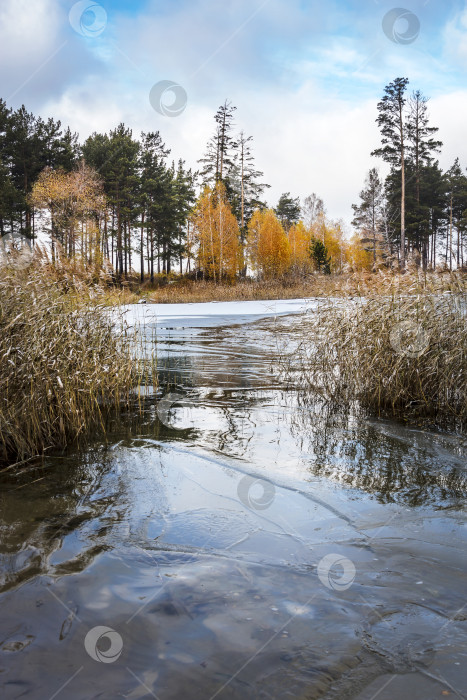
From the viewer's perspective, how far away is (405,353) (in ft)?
17.7

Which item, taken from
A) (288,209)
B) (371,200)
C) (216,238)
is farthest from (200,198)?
(288,209)

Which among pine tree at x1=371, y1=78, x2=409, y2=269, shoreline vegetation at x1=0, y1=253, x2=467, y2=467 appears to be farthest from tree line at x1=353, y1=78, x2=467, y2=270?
shoreline vegetation at x1=0, y1=253, x2=467, y2=467

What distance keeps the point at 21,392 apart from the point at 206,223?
38.5 metres

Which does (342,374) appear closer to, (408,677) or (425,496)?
(425,496)

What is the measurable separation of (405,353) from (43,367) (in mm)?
3752

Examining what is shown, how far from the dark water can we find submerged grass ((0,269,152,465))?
1.09ft

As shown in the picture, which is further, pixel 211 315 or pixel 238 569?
pixel 211 315

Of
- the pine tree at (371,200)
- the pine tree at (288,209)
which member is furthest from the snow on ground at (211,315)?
the pine tree at (288,209)

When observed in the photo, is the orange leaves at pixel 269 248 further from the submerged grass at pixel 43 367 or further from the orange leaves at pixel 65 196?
the submerged grass at pixel 43 367

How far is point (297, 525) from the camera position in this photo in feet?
10.4

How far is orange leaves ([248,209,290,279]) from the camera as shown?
4516 centimetres

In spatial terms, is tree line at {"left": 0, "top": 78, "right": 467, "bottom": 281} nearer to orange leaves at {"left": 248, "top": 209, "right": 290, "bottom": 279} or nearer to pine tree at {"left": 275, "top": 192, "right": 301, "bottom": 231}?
orange leaves at {"left": 248, "top": 209, "right": 290, "bottom": 279}

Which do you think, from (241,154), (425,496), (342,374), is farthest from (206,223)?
(425,496)

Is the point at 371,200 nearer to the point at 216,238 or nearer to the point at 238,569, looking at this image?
the point at 216,238
